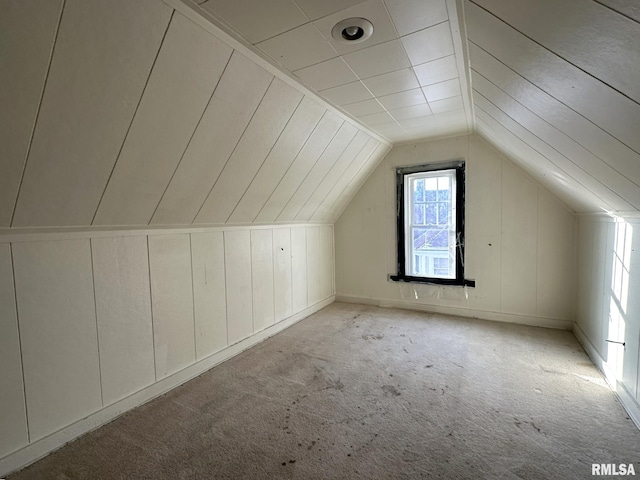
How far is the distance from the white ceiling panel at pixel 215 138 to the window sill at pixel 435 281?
2.76 m

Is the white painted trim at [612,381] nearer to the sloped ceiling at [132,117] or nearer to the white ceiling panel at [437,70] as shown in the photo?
the white ceiling panel at [437,70]

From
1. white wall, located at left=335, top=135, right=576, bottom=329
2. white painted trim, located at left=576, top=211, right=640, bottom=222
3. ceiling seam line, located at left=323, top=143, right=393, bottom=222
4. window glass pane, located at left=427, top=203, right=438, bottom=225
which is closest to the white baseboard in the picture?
ceiling seam line, located at left=323, top=143, right=393, bottom=222

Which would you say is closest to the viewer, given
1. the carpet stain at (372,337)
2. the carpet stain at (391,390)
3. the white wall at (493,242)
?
the carpet stain at (391,390)

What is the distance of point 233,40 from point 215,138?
58 centimetres

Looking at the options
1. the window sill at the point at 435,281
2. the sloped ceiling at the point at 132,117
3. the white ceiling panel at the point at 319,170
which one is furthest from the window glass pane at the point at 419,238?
the sloped ceiling at the point at 132,117

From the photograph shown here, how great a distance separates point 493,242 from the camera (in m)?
3.51

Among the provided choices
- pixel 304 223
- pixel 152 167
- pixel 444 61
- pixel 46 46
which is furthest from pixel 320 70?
pixel 304 223

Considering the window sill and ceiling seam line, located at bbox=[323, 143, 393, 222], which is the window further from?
ceiling seam line, located at bbox=[323, 143, 393, 222]

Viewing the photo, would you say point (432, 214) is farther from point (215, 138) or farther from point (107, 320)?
point (107, 320)

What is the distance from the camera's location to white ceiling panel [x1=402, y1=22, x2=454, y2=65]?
157 centimetres

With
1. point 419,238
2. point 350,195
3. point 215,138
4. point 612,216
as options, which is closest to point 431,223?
point 419,238

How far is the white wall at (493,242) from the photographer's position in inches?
127

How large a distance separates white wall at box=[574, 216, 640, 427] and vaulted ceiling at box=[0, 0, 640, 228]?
234 millimetres

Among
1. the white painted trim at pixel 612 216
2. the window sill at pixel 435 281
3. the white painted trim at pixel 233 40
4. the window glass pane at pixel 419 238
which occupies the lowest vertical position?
the window sill at pixel 435 281
